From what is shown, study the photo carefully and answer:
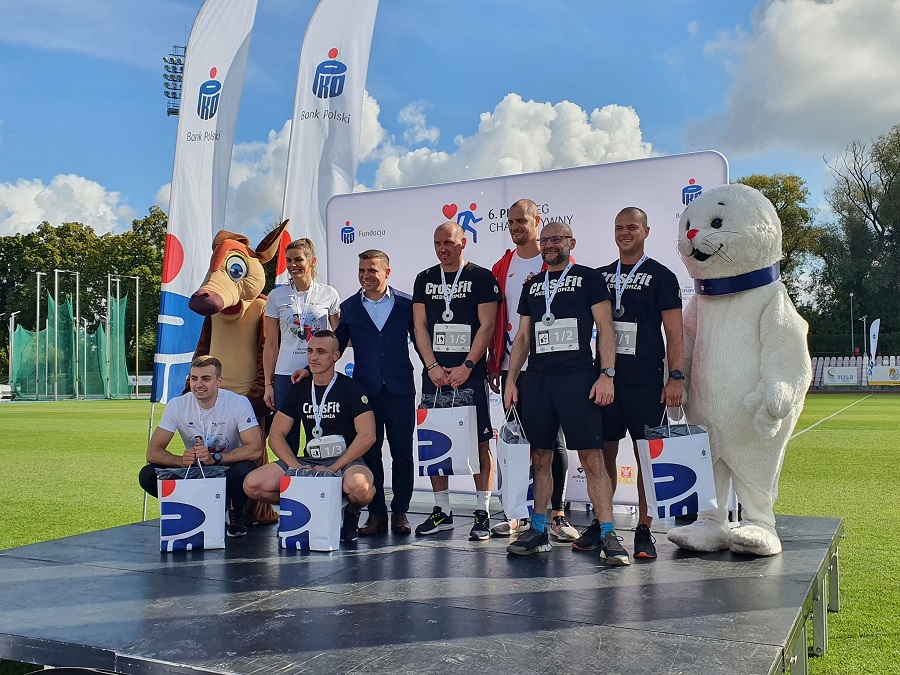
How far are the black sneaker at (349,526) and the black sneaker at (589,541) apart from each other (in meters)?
1.18

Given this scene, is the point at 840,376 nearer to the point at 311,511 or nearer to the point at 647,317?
the point at 647,317

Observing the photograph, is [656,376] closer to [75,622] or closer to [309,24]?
[75,622]

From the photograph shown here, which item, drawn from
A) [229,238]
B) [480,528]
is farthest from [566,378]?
[229,238]

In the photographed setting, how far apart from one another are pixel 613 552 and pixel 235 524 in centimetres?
218

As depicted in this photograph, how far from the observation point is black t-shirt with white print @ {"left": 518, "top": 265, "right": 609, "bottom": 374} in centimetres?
371

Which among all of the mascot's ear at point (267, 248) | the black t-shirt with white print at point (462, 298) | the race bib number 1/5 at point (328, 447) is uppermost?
the mascot's ear at point (267, 248)

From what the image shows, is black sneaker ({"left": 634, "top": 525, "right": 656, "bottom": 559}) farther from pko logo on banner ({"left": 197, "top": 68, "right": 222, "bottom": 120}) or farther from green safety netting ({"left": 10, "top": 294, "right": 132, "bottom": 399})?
green safety netting ({"left": 10, "top": 294, "right": 132, "bottom": 399})

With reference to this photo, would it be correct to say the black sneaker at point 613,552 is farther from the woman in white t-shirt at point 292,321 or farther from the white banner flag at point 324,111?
the white banner flag at point 324,111

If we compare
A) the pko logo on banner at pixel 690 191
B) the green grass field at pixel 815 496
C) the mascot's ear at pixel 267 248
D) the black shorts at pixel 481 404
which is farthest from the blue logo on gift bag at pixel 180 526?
the pko logo on banner at pixel 690 191

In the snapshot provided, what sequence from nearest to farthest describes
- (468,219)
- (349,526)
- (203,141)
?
(349,526) → (468,219) → (203,141)

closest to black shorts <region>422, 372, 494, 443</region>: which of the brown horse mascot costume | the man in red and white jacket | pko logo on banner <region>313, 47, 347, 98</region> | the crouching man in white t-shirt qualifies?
the man in red and white jacket

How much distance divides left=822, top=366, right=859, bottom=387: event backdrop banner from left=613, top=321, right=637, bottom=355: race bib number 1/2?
1242 inches

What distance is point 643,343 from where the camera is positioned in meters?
3.77

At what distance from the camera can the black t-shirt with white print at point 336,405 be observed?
4.28m
